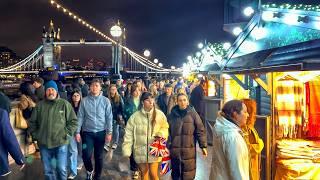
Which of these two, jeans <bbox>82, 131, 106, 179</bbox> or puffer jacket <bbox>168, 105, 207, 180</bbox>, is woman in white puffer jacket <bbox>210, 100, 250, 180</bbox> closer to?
puffer jacket <bbox>168, 105, 207, 180</bbox>

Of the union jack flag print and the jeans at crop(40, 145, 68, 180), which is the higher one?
the union jack flag print

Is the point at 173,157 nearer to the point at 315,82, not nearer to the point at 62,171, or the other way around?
the point at 62,171

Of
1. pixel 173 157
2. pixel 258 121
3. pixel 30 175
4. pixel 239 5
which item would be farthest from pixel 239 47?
pixel 239 5

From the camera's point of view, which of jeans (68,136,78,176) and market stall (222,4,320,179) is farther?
jeans (68,136,78,176)

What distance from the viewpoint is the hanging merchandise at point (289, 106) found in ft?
24.0

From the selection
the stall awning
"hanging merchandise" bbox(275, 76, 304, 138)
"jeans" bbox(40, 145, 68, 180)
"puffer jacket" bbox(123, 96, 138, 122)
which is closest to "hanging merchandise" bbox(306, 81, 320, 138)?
"hanging merchandise" bbox(275, 76, 304, 138)

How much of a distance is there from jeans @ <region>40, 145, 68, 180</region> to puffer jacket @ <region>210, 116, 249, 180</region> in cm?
323

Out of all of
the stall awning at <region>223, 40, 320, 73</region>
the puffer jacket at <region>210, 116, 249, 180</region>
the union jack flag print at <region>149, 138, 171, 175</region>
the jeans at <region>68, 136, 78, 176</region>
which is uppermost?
the stall awning at <region>223, 40, 320, 73</region>

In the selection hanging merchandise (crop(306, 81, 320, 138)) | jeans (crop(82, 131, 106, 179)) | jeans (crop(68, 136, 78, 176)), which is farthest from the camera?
hanging merchandise (crop(306, 81, 320, 138))

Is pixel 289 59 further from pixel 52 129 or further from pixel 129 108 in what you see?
pixel 52 129

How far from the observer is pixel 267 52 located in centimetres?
901

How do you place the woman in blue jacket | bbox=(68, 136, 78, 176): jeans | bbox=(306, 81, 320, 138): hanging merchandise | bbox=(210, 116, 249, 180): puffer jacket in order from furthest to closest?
1. bbox=(306, 81, 320, 138): hanging merchandise
2. bbox=(68, 136, 78, 176): jeans
3. the woman in blue jacket
4. bbox=(210, 116, 249, 180): puffer jacket

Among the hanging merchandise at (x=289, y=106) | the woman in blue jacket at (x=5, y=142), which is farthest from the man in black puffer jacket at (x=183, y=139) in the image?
the woman in blue jacket at (x=5, y=142)

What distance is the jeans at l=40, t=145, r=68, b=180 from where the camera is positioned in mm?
6012
